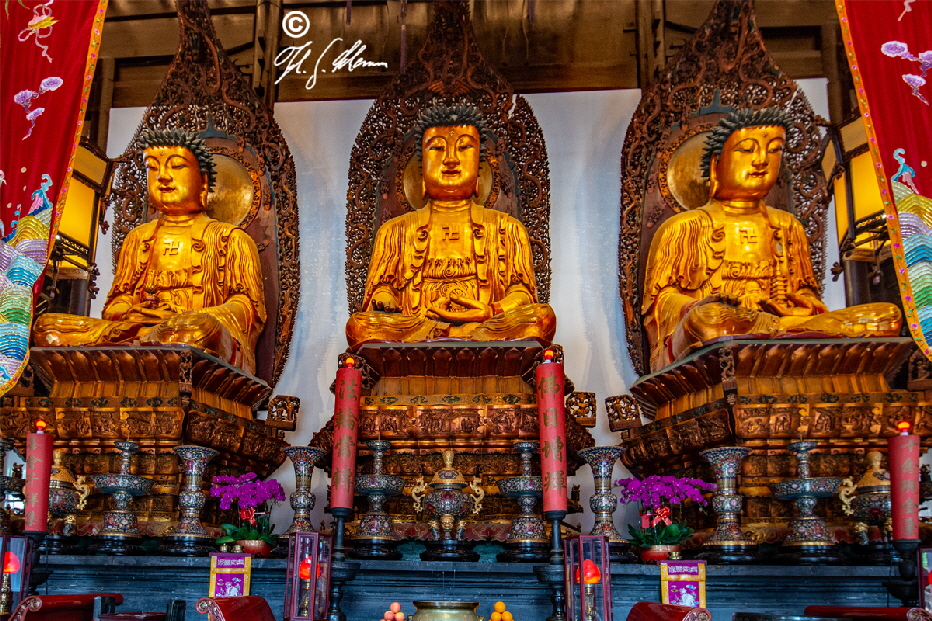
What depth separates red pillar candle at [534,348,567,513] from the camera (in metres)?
3.59

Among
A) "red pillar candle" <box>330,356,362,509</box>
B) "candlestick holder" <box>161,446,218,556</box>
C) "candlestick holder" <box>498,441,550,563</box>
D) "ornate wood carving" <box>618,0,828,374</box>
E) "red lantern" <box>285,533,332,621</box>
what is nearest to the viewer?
"red lantern" <box>285,533,332,621</box>

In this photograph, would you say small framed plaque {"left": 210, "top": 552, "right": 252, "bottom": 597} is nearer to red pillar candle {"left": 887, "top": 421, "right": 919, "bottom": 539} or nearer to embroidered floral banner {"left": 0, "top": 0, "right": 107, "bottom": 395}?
embroidered floral banner {"left": 0, "top": 0, "right": 107, "bottom": 395}

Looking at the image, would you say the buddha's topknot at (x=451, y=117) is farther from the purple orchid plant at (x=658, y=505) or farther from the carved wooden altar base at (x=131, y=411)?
the purple orchid plant at (x=658, y=505)

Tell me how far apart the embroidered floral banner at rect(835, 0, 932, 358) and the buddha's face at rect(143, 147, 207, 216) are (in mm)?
3868

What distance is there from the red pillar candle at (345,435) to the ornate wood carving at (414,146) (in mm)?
1913

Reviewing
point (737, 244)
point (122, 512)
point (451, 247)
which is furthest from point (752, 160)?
point (122, 512)

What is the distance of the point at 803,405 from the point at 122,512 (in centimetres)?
323

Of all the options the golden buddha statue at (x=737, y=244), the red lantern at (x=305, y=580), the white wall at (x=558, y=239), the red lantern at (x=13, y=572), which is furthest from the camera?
the white wall at (x=558, y=239)

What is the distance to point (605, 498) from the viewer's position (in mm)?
3656

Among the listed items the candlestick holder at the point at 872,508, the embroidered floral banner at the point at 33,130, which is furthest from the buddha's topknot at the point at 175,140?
the candlestick holder at the point at 872,508

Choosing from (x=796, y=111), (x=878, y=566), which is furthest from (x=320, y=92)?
(x=878, y=566)

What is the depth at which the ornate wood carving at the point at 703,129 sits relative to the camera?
5734 millimetres

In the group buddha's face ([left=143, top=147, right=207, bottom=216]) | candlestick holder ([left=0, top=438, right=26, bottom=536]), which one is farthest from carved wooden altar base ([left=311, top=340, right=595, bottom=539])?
buddha's face ([left=143, top=147, right=207, bottom=216])

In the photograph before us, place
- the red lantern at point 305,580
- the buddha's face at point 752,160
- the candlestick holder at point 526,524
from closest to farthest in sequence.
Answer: the red lantern at point 305,580 < the candlestick holder at point 526,524 < the buddha's face at point 752,160
